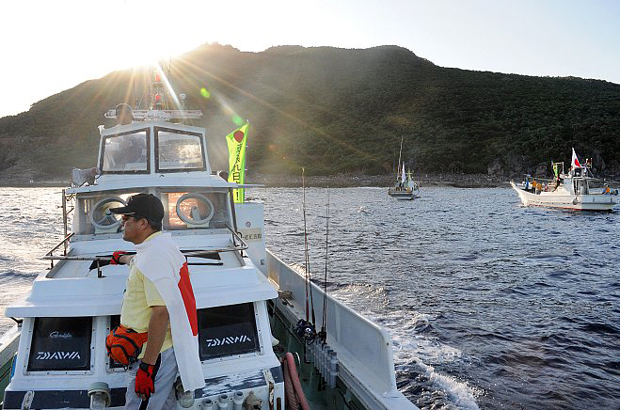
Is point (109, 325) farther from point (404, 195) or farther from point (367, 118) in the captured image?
point (367, 118)

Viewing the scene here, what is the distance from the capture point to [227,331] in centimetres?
479

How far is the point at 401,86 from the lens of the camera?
5782 inches

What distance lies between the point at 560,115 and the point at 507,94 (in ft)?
77.5

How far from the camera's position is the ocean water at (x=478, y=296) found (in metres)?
8.96

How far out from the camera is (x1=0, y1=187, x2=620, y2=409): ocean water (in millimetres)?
8961

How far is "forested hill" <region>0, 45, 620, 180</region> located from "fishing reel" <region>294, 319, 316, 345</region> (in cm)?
6599

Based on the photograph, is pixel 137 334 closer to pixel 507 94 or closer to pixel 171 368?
pixel 171 368

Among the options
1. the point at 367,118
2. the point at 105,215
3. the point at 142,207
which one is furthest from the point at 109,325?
the point at 367,118

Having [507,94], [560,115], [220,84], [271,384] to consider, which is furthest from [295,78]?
[271,384]

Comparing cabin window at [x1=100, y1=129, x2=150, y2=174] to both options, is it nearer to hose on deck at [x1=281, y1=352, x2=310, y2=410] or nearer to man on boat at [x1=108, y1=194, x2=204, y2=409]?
hose on deck at [x1=281, y1=352, x2=310, y2=410]

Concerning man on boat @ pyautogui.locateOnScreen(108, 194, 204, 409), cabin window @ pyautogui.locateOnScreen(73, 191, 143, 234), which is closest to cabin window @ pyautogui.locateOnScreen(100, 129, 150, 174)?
cabin window @ pyautogui.locateOnScreen(73, 191, 143, 234)

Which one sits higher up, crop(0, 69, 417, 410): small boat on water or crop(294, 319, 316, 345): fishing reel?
crop(0, 69, 417, 410): small boat on water

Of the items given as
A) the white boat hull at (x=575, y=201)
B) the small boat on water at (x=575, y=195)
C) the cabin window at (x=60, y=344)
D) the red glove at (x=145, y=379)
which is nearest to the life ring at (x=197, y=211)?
the cabin window at (x=60, y=344)

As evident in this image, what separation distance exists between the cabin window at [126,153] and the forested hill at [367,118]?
63649mm
